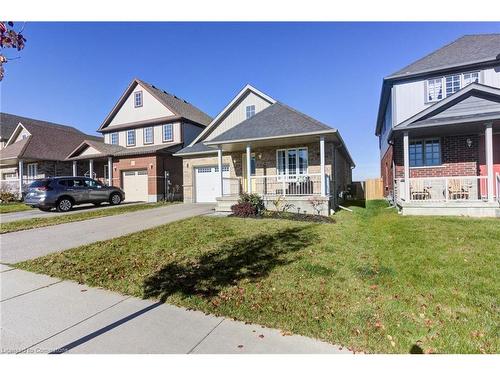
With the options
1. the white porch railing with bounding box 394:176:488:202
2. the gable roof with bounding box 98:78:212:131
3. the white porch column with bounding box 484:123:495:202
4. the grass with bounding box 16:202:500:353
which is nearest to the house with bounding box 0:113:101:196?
the gable roof with bounding box 98:78:212:131

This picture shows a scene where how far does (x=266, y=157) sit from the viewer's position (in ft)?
48.3

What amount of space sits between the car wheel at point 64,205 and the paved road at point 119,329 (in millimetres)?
11395

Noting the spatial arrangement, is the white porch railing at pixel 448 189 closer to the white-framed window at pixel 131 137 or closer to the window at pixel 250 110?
the window at pixel 250 110

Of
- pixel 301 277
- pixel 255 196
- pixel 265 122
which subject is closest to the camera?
pixel 301 277

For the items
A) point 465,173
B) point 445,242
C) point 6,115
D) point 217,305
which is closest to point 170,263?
point 217,305

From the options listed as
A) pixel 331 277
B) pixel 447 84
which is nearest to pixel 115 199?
pixel 331 277

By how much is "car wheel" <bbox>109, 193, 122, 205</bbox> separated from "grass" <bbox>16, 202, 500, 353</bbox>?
995 cm

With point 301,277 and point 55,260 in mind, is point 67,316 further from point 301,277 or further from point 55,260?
point 301,277

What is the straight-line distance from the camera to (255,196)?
38.3 ft

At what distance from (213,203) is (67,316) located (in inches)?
523

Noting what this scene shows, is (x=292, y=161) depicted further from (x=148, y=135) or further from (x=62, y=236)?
(x=148, y=135)

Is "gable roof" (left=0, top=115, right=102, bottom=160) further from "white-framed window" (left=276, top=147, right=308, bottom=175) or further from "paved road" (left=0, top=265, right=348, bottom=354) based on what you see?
"paved road" (left=0, top=265, right=348, bottom=354)

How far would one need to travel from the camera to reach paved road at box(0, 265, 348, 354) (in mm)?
2883

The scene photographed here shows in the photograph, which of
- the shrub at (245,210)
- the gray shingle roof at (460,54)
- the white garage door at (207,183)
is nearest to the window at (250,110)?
the white garage door at (207,183)
